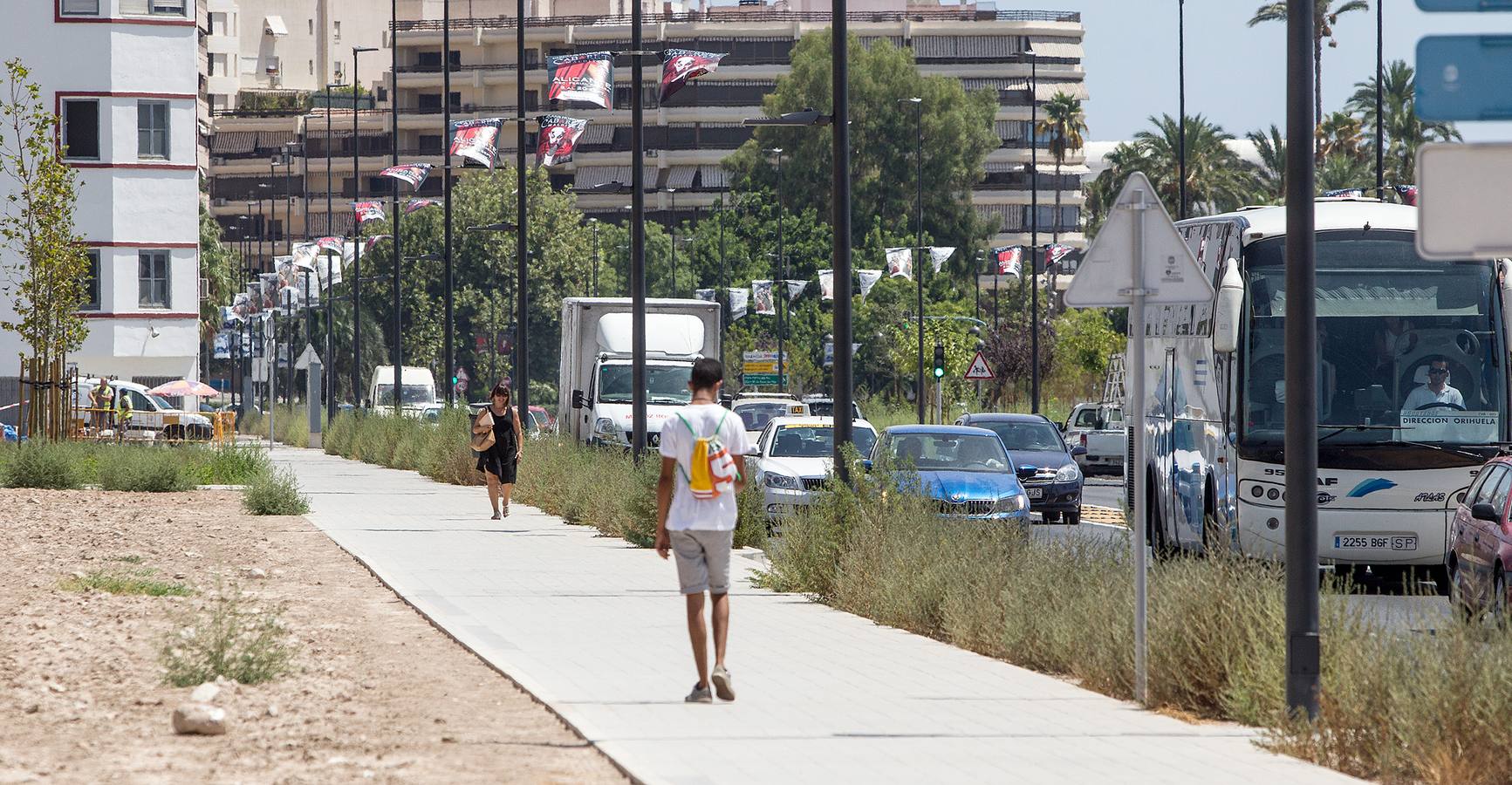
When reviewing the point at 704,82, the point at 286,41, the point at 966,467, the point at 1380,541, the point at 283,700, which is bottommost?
the point at 283,700

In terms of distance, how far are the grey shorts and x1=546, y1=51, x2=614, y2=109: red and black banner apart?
74.4 ft

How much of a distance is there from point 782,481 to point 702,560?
47.4ft

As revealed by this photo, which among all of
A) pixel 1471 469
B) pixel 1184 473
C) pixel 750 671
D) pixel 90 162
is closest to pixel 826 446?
pixel 1184 473

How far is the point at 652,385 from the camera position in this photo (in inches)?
1529

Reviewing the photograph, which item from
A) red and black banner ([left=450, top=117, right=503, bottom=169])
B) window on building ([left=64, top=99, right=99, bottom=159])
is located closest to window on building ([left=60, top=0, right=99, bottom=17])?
window on building ([left=64, top=99, right=99, bottom=159])

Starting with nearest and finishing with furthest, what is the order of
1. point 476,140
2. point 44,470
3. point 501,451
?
point 501,451
point 44,470
point 476,140

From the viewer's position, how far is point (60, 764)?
9.02 metres

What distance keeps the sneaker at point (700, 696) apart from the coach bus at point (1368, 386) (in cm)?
856

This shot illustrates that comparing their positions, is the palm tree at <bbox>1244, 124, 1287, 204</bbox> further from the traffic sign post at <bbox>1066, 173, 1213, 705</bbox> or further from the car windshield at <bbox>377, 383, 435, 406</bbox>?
the traffic sign post at <bbox>1066, 173, 1213, 705</bbox>

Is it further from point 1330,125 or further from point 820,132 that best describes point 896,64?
point 1330,125

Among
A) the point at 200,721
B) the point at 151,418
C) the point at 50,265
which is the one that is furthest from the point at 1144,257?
the point at 151,418

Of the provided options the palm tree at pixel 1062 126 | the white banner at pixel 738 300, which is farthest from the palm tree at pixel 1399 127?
the palm tree at pixel 1062 126

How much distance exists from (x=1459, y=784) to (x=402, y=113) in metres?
135

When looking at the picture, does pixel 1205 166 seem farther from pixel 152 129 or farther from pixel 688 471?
pixel 688 471
